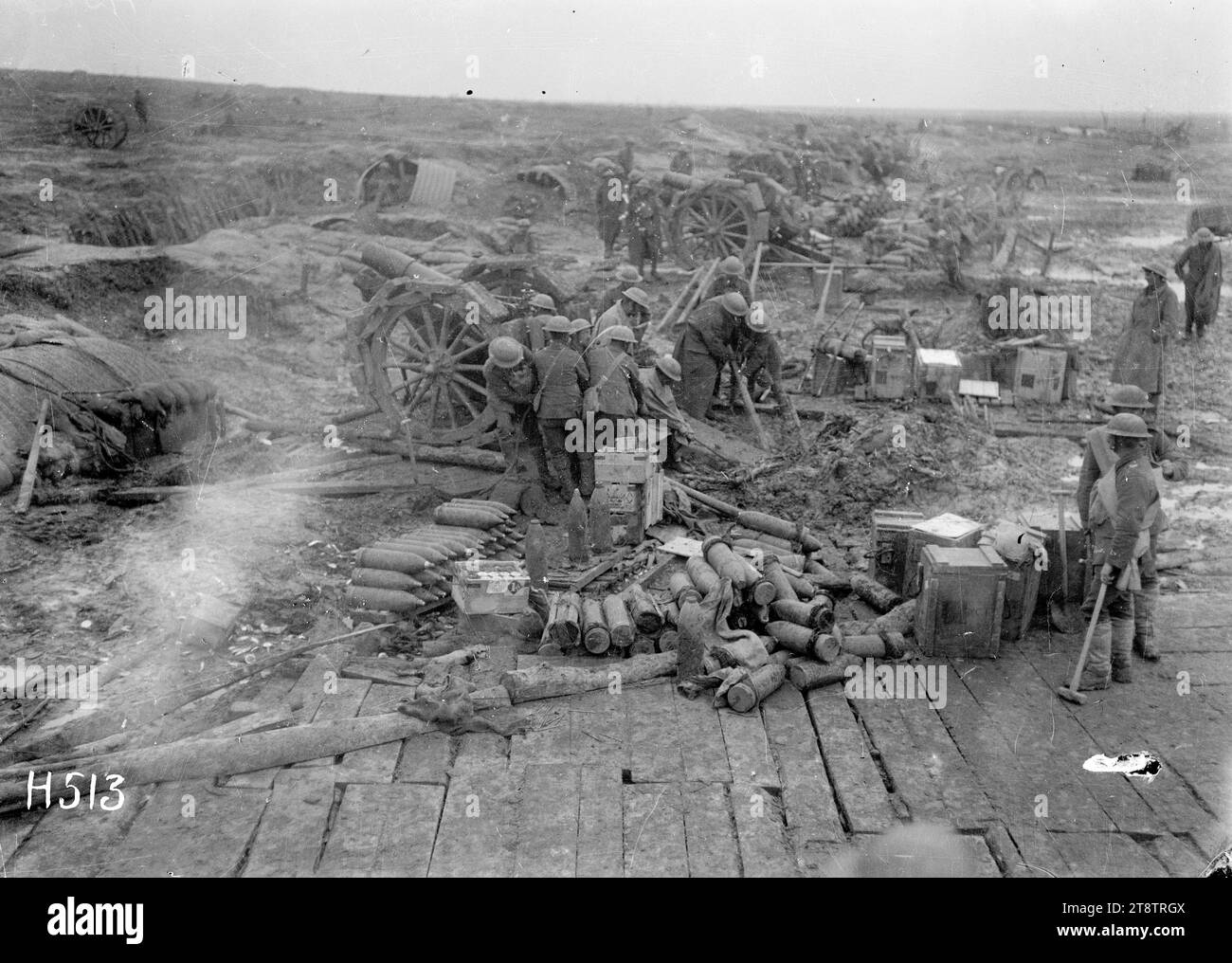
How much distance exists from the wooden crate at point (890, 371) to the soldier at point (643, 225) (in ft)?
24.1

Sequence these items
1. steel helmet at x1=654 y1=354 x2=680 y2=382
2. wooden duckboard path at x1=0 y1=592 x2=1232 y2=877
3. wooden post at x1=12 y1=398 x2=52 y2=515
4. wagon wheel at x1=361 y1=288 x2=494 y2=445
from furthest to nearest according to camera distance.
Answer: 1. steel helmet at x1=654 y1=354 x2=680 y2=382
2. wagon wheel at x1=361 y1=288 x2=494 y2=445
3. wooden post at x1=12 y1=398 x2=52 y2=515
4. wooden duckboard path at x1=0 y1=592 x2=1232 y2=877

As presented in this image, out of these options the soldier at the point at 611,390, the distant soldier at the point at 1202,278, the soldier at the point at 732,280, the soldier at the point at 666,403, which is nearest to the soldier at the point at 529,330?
the soldier at the point at 611,390

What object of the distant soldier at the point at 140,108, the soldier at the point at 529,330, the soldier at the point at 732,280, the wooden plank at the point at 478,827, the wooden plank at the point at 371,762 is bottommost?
the wooden plank at the point at 478,827

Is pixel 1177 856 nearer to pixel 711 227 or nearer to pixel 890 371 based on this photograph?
pixel 890 371

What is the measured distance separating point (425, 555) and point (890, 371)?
7227 mm

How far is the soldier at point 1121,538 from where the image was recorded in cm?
733

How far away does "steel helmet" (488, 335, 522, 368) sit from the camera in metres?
9.94

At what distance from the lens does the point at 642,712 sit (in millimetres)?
7172

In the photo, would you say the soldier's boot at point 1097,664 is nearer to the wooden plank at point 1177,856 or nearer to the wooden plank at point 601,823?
the wooden plank at point 1177,856

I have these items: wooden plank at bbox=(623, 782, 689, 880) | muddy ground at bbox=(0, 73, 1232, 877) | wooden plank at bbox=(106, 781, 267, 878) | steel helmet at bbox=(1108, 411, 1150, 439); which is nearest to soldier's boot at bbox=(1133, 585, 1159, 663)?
steel helmet at bbox=(1108, 411, 1150, 439)

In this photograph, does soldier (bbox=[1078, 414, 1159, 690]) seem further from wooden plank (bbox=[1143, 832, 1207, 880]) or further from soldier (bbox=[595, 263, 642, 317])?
soldier (bbox=[595, 263, 642, 317])

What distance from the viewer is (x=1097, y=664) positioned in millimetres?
7422

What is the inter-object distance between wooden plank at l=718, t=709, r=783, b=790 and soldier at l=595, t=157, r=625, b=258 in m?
15.0
